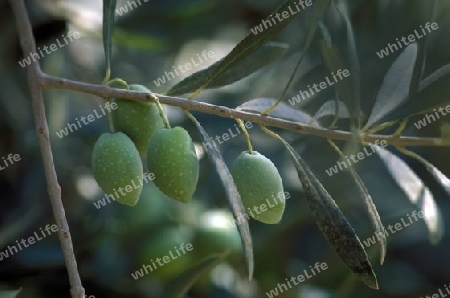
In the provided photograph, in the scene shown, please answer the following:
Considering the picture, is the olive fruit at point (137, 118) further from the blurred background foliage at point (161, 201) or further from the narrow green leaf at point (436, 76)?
the blurred background foliage at point (161, 201)

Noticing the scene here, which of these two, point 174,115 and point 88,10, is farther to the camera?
point 88,10

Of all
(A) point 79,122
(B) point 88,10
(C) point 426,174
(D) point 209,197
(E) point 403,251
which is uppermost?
(B) point 88,10

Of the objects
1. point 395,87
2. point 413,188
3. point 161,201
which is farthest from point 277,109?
point 161,201

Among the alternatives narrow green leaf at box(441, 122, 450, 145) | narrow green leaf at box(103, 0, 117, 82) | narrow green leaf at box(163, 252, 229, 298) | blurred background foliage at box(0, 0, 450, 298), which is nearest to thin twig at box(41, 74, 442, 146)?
narrow green leaf at box(441, 122, 450, 145)

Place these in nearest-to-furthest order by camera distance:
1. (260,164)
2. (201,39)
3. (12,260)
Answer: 1. (260,164)
2. (12,260)
3. (201,39)

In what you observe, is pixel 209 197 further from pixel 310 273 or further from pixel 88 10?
pixel 88 10

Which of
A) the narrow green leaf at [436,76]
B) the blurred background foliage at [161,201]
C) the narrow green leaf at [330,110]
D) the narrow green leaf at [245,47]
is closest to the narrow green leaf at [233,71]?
the narrow green leaf at [245,47]

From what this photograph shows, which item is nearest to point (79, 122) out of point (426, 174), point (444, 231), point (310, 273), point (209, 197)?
point (209, 197)
